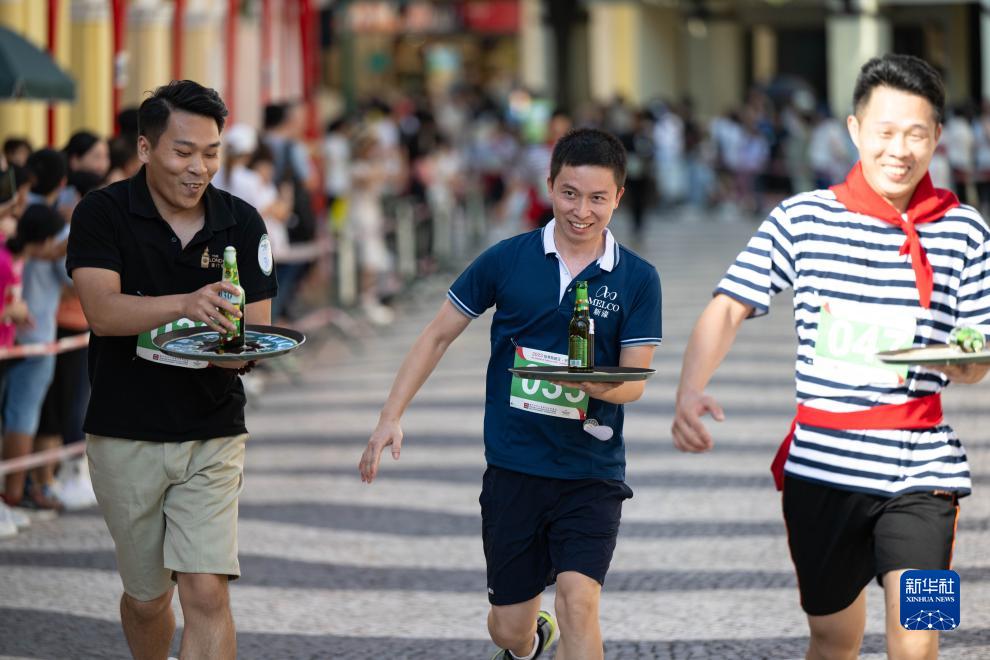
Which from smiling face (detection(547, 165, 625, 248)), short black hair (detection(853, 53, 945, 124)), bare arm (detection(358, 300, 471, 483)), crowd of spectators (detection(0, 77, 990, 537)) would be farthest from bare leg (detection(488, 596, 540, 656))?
crowd of spectators (detection(0, 77, 990, 537))

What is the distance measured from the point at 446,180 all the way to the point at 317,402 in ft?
27.4

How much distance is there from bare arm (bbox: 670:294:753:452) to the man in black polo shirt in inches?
51.1

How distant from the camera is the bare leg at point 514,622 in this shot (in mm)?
5098

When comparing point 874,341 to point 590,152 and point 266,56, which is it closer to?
point 590,152

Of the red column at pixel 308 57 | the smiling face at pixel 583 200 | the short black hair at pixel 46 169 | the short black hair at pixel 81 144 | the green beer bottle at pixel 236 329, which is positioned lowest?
the green beer bottle at pixel 236 329

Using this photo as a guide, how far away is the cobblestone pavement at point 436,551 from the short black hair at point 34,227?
141 centimetres

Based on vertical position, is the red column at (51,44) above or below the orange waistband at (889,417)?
above

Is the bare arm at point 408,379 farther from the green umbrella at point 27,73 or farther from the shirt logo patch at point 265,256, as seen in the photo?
the green umbrella at point 27,73

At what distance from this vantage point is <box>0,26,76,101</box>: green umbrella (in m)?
10.4

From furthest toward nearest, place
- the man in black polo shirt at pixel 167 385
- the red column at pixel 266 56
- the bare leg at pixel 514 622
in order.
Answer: the red column at pixel 266 56, the bare leg at pixel 514 622, the man in black polo shirt at pixel 167 385

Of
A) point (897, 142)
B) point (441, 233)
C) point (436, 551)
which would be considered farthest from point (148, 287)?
point (441, 233)

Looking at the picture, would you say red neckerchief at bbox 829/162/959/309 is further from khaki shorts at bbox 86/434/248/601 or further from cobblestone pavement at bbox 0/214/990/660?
cobblestone pavement at bbox 0/214/990/660

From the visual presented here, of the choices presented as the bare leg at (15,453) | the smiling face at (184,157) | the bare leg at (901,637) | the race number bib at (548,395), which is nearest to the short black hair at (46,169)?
the bare leg at (15,453)

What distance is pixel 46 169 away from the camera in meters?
8.84
